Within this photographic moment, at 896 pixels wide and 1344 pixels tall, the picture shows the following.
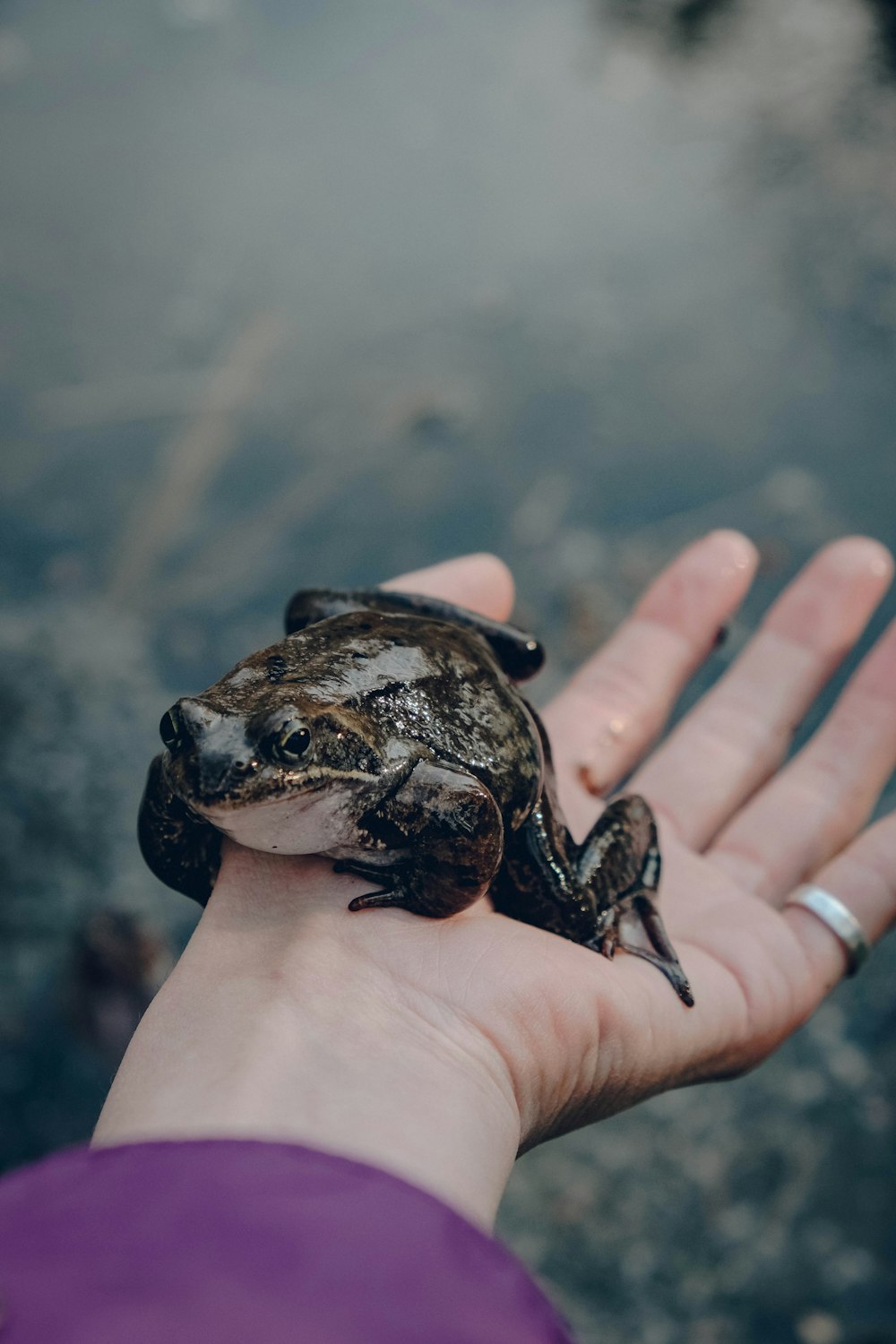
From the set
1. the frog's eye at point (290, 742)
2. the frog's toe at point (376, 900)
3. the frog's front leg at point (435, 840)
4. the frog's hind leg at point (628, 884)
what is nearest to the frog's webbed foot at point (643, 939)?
the frog's hind leg at point (628, 884)

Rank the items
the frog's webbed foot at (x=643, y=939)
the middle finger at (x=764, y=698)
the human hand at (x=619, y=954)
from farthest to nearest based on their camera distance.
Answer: the middle finger at (x=764, y=698), the frog's webbed foot at (x=643, y=939), the human hand at (x=619, y=954)

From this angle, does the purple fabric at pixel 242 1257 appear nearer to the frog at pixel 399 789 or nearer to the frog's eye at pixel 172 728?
the frog at pixel 399 789

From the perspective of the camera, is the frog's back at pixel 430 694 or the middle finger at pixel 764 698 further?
the middle finger at pixel 764 698

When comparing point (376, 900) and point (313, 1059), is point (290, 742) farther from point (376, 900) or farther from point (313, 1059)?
point (313, 1059)

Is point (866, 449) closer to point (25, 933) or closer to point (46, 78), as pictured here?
point (25, 933)

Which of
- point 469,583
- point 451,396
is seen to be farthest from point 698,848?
point 451,396

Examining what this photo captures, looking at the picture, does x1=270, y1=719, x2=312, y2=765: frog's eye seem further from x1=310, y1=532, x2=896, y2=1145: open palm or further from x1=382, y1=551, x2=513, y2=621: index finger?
x1=382, y1=551, x2=513, y2=621: index finger

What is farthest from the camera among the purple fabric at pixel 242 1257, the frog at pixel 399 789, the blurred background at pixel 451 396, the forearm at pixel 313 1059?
the blurred background at pixel 451 396
